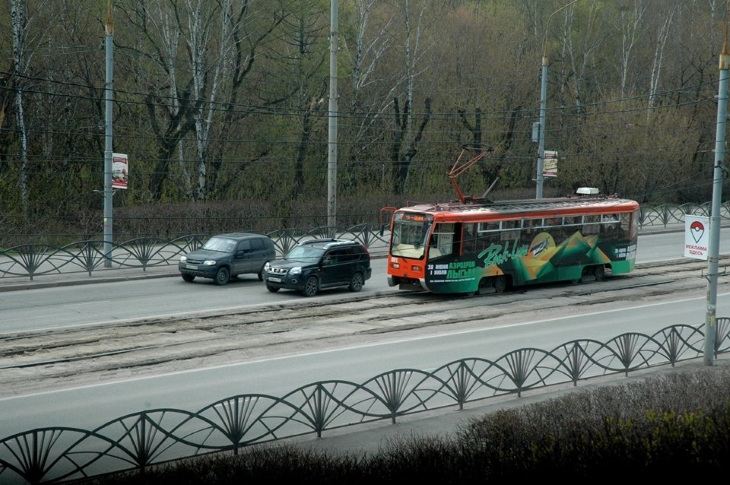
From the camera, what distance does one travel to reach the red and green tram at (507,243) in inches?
995

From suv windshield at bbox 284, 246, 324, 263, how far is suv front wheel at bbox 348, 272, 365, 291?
4.50 feet

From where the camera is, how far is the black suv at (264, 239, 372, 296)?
25.5 meters

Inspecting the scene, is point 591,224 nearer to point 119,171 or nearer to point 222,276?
point 222,276

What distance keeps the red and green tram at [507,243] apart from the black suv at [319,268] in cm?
116

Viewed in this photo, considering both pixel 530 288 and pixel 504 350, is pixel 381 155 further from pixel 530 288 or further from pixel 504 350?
pixel 504 350

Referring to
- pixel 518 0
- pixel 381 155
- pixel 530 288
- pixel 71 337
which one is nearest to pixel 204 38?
pixel 381 155

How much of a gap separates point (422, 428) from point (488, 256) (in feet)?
44.5

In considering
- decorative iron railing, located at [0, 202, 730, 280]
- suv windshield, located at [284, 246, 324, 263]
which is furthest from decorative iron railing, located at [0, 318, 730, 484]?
decorative iron railing, located at [0, 202, 730, 280]

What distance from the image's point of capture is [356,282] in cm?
2694

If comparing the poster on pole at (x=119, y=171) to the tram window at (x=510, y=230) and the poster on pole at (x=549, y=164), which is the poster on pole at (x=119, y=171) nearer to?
the tram window at (x=510, y=230)

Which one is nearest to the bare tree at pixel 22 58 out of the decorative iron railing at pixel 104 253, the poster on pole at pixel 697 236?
the decorative iron railing at pixel 104 253

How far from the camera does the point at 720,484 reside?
337 inches

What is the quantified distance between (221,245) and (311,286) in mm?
3857

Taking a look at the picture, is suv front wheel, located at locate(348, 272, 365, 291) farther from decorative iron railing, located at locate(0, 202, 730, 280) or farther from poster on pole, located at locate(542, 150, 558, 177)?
poster on pole, located at locate(542, 150, 558, 177)
